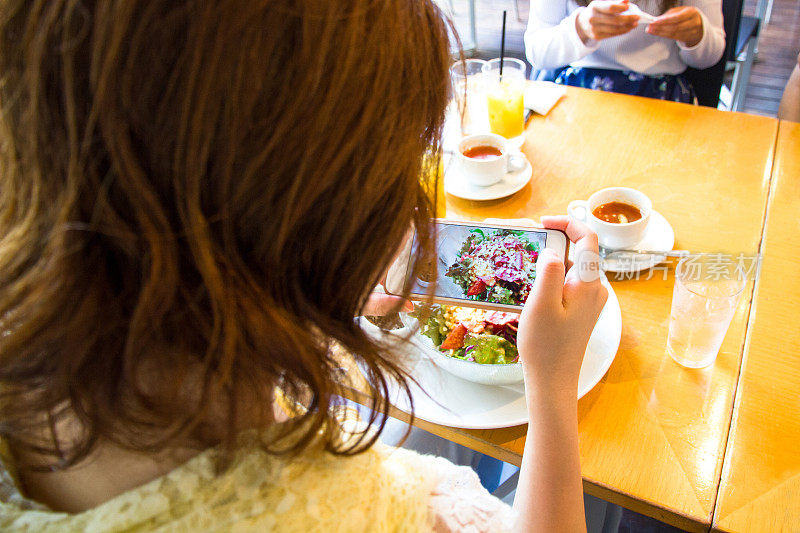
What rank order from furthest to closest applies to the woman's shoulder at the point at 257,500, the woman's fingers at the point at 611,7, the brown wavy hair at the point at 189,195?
the woman's fingers at the point at 611,7 < the woman's shoulder at the point at 257,500 < the brown wavy hair at the point at 189,195

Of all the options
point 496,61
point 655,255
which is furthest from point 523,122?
point 655,255

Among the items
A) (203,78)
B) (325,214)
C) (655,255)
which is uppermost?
(203,78)

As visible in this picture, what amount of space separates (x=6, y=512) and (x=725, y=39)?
1.96 m

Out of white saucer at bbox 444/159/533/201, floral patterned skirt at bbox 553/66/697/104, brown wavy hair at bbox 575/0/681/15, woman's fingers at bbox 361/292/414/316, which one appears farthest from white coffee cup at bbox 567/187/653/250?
brown wavy hair at bbox 575/0/681/15

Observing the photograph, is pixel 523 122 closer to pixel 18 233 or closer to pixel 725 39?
pixel 725 39

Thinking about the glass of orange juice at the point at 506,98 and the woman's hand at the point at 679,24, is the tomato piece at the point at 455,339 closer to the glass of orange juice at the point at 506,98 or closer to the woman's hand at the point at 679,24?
the glass of orange juice at the point at 506,98

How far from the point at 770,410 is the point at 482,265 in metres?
0.43

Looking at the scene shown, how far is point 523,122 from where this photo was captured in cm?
136

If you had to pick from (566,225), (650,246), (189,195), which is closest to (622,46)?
(650,246)

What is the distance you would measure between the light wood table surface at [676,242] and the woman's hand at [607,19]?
0.54ft

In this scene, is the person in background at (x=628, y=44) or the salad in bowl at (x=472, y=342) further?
the person in background at (x=628, y=44)

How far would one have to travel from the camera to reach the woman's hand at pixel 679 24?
4.82ft

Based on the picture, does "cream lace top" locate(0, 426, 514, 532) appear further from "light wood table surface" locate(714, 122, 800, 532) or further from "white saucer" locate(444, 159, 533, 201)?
"white saucer" locate(444, 159, 533, 201)

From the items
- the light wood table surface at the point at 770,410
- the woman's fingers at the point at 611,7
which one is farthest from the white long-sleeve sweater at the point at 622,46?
the light wood table surface at the point at 770,410
